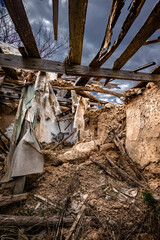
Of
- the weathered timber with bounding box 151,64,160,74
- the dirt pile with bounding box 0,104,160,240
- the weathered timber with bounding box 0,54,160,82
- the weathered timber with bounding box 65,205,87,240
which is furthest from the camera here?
the weathered timber with bounding box 151,64,160,74

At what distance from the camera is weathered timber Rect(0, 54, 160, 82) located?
7.27 feet

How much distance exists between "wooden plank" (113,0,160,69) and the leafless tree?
249 inches

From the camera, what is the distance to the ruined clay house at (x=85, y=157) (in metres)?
1.66

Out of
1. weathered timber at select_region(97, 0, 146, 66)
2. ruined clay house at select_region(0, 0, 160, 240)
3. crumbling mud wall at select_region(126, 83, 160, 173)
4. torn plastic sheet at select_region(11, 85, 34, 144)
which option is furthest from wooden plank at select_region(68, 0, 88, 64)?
crumbling mud wall at select_region(126, 83, 160, 173)

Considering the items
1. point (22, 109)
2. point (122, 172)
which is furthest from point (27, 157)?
point (122, 172)

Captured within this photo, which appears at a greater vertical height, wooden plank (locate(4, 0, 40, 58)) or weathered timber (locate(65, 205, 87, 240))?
wooden plank (locate(4, 0, 40, 58))

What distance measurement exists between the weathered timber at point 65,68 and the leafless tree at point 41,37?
5.83m

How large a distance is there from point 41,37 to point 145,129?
313 inches

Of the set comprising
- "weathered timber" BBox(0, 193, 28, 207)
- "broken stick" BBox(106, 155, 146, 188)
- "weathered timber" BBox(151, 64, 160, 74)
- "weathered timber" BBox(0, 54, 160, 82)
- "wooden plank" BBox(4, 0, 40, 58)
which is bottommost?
"weathered timber" BBox(0, 193, 28, 207)

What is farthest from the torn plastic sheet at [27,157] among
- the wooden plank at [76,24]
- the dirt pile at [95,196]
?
the wooden plank at [76,24]

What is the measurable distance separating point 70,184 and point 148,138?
Result: 217cm

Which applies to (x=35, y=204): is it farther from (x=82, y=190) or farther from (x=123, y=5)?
(x=123, y=5)

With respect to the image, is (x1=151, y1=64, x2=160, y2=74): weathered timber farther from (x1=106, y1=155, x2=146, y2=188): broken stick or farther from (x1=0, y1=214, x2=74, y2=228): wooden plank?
(x1=0, y1=214, x2=74, y2=228): wooden plank

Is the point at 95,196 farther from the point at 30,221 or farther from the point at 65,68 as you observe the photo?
the point at 65,68
